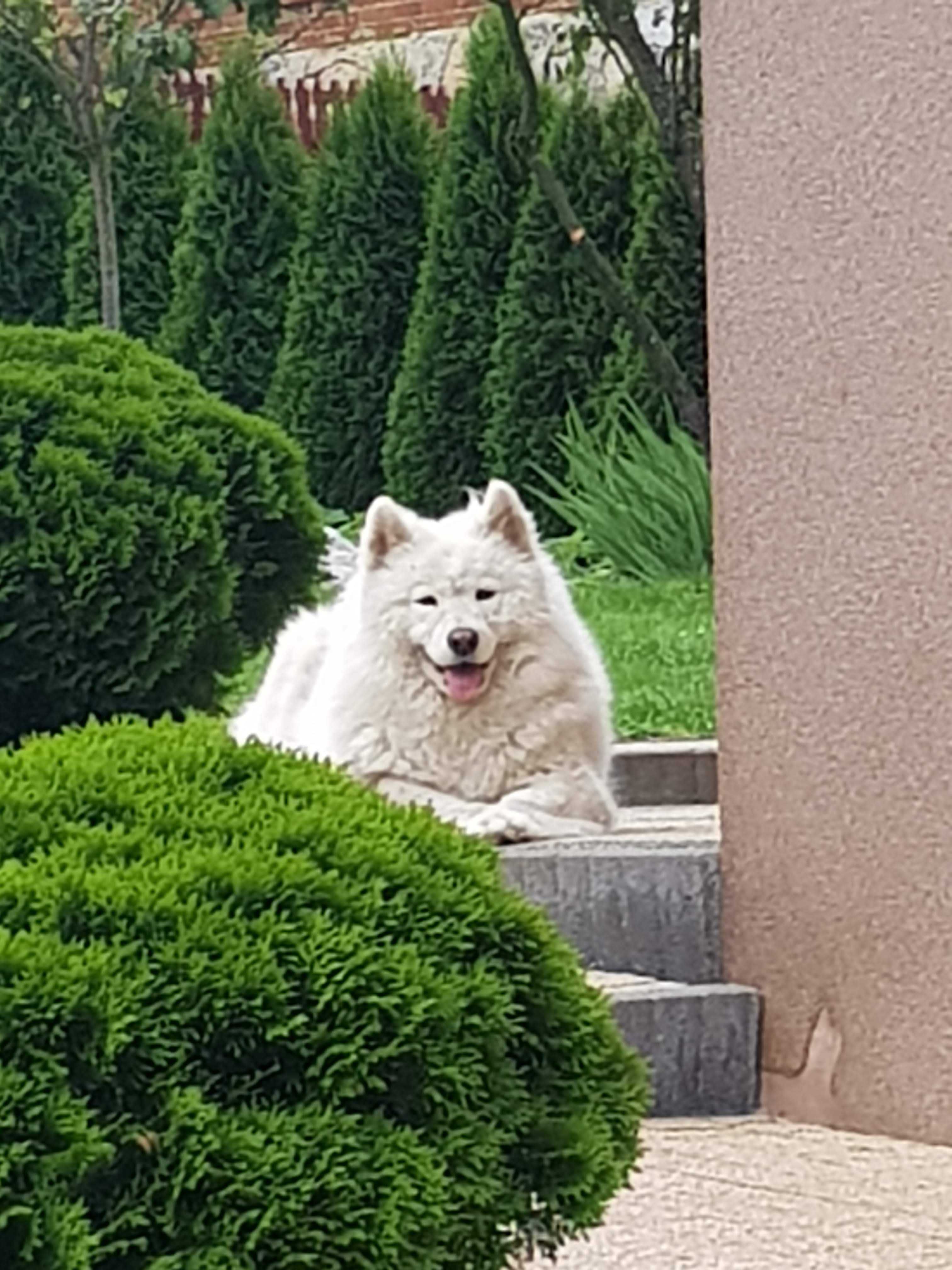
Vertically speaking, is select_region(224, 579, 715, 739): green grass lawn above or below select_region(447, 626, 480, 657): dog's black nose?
below

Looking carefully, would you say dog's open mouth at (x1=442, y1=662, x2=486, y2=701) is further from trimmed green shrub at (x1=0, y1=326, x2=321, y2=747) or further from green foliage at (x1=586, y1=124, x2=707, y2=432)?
green foliage at (x1=586, y1=124, x2=707, y2=432)

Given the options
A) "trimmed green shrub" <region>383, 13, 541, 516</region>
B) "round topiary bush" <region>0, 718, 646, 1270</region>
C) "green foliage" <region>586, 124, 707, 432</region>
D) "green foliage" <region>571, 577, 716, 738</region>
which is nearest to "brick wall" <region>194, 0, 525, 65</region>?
"trimmed green shrub" <region>383, 13, 541, 516</region>

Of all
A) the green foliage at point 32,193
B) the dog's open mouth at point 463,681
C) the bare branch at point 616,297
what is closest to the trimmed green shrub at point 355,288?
the bare branch at point 616,297

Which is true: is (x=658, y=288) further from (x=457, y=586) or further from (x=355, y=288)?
(x=457, y=586)

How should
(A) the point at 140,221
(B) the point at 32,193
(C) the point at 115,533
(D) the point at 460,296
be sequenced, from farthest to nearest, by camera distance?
(B) the point at 32,193 < (A) the point at 140,221 < (D) the point at 460,296 < (C) the point at 115,533

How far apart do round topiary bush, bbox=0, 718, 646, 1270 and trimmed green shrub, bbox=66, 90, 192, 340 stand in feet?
34.4

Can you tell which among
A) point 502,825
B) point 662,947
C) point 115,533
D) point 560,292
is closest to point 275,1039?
point 662,947

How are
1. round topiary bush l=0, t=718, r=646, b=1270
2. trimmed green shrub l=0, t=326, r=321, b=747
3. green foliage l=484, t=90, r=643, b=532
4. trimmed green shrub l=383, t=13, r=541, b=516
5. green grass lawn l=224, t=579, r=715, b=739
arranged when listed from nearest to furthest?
round topiary bush l=0, t=718, r=646, b=1270 < trimmed green shrub l=0, t=326, r=321, b=747 < green grass lawn l=224, t=579, r=715, b=739 < green foliage l=484, t=90, r=643, b=532 < trimmed green shrub l=383, t=13, r=541, b=516

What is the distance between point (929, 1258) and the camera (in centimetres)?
386

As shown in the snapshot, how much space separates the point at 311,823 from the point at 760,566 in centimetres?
216

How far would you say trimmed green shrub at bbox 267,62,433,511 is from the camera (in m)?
12.3

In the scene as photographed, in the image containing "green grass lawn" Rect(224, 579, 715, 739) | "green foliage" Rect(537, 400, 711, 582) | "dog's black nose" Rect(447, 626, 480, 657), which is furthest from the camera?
"green foliage" Rect(537, 400, 711, 582)

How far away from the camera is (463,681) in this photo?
585cm

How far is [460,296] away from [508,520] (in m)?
6.12
